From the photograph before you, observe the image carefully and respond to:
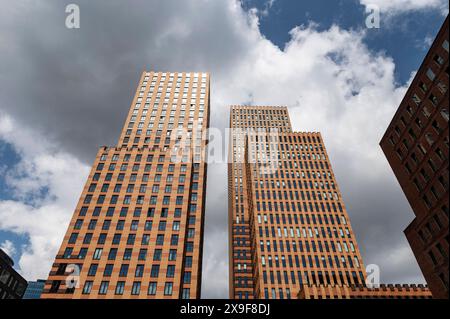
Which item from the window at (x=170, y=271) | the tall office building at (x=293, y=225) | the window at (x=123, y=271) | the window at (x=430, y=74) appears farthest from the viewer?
the tall office building at (x=293, y=225)

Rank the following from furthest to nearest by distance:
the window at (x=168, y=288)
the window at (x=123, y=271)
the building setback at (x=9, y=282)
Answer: the building setback at (x=9, y=282), the window at (x=123, y=271), the window at (x=168, y=288)

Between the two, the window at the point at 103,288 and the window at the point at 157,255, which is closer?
the window at the point at 103,288

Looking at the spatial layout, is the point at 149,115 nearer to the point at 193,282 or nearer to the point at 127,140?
the point at 127,140

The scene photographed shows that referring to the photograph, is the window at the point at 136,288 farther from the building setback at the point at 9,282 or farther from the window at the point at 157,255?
the building setback at the point at 9,282

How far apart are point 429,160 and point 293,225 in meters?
57.7

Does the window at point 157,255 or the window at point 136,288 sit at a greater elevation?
the window at point 157,255

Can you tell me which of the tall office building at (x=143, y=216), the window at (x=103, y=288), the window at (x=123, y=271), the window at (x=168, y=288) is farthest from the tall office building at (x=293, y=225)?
the window at (x=103, y=288)

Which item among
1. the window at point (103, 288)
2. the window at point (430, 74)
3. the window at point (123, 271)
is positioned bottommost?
the window at point (103, 288)

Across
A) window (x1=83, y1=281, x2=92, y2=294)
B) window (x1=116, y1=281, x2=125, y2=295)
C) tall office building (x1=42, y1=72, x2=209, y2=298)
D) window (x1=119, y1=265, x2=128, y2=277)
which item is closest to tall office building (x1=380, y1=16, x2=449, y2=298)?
tall office building (x1=42, y1=72, x2=209, y2=298)

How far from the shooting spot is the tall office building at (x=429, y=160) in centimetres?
3519

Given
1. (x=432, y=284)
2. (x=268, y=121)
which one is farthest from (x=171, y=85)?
(x=432, y=284)

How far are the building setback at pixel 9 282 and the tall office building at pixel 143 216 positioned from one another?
4829 centimetres

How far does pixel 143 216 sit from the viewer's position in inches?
2557

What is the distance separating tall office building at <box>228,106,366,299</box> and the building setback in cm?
8174
